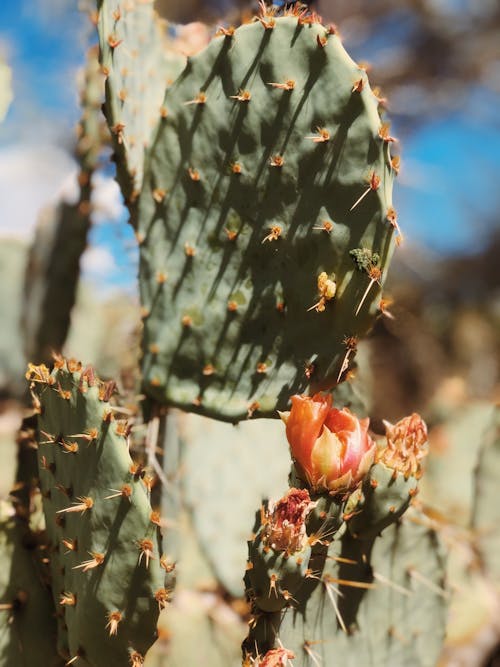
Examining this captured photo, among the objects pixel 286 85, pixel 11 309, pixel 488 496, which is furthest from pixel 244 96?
pixel 11 309

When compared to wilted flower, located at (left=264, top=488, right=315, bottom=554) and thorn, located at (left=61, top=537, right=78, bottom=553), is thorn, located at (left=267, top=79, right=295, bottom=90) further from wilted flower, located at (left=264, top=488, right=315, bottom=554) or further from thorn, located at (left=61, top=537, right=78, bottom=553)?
thorn, located at (left=61, top=537, right=78, bottom=553)

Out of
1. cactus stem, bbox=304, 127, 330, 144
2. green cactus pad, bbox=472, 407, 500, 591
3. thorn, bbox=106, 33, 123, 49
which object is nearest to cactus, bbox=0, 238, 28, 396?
green cactus pad, bbox=472, 407, 500, 591

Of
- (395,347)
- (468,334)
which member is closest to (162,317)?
(395,347)

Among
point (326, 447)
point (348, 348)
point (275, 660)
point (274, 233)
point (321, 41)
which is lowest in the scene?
point (275, 660)

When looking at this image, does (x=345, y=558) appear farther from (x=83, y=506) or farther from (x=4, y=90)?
(x=4, y=90)

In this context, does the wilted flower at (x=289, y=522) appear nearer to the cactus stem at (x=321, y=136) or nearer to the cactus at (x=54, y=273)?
the cactus stem at (x=321, y=136)

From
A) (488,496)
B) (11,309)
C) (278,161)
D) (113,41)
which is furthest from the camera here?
(11,309)

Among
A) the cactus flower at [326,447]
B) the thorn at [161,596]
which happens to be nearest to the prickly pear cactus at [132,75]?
the cactus flower at [326,447]
